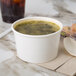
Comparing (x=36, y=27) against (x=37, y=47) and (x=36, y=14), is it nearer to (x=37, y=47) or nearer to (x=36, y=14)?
(x=37, y=47)

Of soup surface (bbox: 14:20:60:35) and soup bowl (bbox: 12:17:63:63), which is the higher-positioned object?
soup surface (bbox: 14:20:60:35)

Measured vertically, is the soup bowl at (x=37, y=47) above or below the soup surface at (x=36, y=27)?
below

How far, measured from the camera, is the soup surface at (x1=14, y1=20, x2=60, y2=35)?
54cm

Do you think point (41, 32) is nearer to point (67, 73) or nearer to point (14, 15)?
point (67, 73)

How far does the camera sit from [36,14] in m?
0.87

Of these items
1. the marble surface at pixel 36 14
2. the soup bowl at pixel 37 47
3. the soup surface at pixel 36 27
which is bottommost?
the marble surface at pixel 36 14

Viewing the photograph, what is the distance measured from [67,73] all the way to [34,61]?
9cm

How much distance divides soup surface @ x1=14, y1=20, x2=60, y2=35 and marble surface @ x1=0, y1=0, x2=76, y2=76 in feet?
0.25

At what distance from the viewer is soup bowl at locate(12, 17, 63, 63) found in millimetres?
506

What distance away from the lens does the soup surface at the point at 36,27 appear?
0.54 m

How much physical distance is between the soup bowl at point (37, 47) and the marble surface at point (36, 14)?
0.02m

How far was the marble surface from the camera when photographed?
19.9 inches

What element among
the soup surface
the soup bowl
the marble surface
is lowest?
the marble surface

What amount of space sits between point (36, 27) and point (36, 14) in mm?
315
